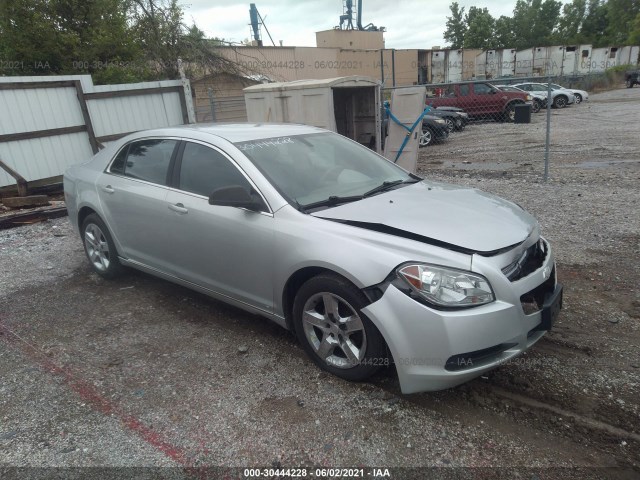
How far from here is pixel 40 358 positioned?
11.6 feet

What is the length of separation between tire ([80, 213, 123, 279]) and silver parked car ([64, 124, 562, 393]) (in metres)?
0.19

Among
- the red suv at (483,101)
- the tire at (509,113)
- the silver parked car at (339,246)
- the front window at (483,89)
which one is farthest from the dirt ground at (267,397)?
the tire at (509,113)

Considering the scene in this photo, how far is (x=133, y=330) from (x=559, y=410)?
10.5 ft

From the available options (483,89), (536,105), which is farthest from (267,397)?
(536,105)

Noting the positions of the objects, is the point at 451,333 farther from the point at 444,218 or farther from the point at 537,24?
the point at 537,24

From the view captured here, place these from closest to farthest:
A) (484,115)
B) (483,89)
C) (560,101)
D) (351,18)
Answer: (483,89) < (484,115) < (560,101) < (351,18)

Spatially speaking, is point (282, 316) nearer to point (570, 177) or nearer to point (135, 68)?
point (570, 177)

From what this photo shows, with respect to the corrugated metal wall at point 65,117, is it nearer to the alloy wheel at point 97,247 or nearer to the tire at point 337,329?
the alloy wheel at point 97,247

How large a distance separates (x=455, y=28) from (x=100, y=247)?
81.5m

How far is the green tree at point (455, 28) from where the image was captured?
73.6 metres

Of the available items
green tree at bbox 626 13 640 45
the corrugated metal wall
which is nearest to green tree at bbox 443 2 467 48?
green tree at bbox 626 13 640 45

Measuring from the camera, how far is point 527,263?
2.87 meters

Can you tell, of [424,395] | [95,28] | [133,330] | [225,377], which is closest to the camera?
[424,395]

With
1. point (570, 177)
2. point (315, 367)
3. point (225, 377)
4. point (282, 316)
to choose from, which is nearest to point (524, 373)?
point (315, 367)
